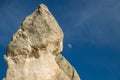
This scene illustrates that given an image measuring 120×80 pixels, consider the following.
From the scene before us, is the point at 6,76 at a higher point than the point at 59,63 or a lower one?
lower

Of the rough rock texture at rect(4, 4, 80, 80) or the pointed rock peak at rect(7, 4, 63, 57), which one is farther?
the pointed rock peak at rect(7, 4, 63, 57)

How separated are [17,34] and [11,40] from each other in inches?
21.7

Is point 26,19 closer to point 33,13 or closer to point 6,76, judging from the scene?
point 33,13

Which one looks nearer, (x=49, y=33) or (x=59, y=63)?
(x=49, y=33)

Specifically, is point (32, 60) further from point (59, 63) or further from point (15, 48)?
point (59, 63)

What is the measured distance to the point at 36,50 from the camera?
30.8 meters

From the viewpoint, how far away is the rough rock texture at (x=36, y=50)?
30594mm

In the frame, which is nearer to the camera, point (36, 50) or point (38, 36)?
point (36, 50)

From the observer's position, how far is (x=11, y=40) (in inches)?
1252

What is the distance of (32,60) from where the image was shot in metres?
30.7

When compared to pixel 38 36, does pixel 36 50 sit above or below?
below

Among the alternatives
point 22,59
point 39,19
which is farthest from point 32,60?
point 39,19

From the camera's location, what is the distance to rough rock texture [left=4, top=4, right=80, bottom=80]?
30594 millimetres

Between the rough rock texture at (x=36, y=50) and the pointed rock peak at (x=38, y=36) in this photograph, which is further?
the pointed rock peak at (x=38, y=36)
